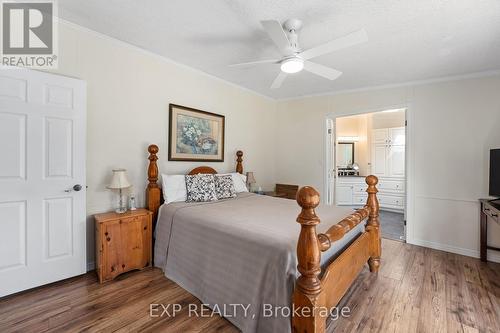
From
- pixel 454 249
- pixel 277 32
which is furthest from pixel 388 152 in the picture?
pixel 277 32

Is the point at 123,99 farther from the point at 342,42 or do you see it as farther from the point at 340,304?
the point at 340,304

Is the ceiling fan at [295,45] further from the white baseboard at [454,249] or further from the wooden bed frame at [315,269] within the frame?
the white baseboard at [454,249]

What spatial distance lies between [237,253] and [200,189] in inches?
54.2

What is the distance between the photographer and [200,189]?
2.92 m

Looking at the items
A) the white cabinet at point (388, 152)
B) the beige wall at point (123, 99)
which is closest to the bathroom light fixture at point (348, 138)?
the white cabinet at point (388, 152)

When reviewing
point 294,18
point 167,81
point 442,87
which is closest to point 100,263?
point 167,81

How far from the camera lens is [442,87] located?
335cm

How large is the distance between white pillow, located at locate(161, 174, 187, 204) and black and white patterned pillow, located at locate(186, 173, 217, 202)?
66 millimetres

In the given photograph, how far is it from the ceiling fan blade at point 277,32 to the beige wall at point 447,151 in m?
2.66

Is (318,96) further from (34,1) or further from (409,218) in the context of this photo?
(34,1)

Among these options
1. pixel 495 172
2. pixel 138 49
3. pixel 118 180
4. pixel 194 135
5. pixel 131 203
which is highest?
pixel 138 49

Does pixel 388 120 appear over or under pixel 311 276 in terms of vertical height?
over

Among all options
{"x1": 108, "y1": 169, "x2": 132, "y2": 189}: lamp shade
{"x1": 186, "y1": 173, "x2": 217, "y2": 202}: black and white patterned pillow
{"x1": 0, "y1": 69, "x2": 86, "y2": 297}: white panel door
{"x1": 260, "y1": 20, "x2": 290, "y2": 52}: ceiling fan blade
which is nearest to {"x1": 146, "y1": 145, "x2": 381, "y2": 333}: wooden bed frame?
{"x1": 260, "y1": 20, "x2": 290, "y2": 52}: ceiling fan blade

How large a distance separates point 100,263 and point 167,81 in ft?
7.60
